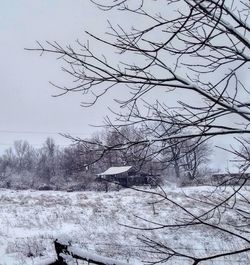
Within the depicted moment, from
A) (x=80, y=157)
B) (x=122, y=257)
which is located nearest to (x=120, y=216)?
(x=122, y=257)

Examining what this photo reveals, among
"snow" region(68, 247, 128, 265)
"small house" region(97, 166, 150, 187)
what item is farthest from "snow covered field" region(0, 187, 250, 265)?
"snow" region(68, 247, 128, 265)

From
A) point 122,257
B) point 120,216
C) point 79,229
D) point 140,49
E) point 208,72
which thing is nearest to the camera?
point 140,49

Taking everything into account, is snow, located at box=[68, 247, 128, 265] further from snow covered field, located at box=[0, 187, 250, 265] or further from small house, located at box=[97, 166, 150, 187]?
snow covered field, located at box=[0, 187, 250, 265]

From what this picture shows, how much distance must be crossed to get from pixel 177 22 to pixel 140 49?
406 mm

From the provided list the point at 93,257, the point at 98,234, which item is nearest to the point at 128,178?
the point at 98,234

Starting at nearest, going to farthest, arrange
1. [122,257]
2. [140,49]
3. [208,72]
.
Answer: [140,49]
[208,72]
[122,257]

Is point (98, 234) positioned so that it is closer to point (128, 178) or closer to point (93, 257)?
point (93, 257)

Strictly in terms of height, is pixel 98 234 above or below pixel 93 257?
below

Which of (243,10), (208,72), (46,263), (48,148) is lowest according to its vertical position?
(46,263)

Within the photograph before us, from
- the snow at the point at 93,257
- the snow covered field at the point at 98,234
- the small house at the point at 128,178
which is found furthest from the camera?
the snow covered field at the point at 98,234

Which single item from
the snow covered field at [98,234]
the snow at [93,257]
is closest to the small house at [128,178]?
the snow at [93,257]

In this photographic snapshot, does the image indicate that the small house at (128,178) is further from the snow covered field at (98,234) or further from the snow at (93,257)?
the snow covered field at (98,234)

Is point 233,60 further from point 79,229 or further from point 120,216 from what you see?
point 120,216

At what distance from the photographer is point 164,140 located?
2.77 meters
